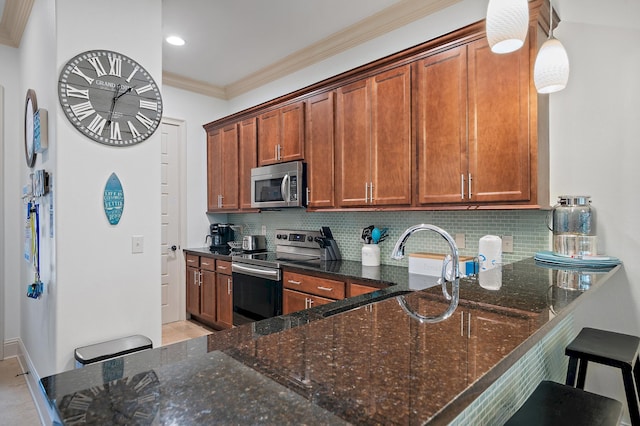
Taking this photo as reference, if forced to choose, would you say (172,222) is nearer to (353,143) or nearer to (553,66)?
(353,143)

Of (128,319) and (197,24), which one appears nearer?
(128,319)

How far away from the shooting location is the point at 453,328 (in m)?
0.93

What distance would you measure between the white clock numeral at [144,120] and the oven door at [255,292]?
154 cm

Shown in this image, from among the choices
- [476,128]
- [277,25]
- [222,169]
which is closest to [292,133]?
[277,25]

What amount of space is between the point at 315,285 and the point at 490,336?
207cm

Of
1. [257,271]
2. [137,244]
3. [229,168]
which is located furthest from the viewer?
[229,168]

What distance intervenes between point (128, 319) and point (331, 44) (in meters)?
2.94

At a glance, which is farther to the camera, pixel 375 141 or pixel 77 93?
pixel 375 141

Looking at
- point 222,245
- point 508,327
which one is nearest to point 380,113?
point 508,327

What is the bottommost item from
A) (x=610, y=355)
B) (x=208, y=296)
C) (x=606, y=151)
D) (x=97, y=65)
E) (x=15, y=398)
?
(x=15, y=398)

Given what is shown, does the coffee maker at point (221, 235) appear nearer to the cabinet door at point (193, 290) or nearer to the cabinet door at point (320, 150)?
the cabinet door at point (193, 290)

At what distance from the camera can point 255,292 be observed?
3.39 meters

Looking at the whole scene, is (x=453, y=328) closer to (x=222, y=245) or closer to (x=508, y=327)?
(x=508, y=327)

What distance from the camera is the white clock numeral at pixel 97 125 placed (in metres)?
2.12
